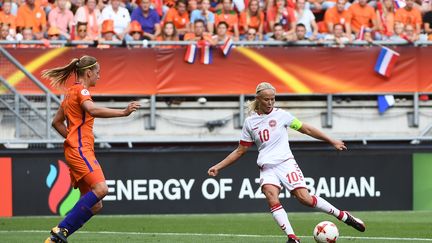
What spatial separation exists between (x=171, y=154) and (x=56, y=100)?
2.47 meters

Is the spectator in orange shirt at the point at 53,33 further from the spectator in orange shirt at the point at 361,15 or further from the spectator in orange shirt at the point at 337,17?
the spectator in orange shirt at the point at 361,15

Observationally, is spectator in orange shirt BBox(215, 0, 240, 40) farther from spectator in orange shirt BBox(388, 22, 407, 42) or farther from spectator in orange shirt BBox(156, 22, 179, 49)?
spectator in orange shirt BBox(388, 22, 407, 42)

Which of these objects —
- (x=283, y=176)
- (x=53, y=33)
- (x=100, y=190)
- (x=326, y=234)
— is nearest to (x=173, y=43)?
(x=53, y=33)

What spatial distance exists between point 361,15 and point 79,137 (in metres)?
11.9

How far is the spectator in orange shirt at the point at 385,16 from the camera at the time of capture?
866 inches

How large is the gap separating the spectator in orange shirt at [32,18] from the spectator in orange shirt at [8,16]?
0.11 m

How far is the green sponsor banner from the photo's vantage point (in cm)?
1931

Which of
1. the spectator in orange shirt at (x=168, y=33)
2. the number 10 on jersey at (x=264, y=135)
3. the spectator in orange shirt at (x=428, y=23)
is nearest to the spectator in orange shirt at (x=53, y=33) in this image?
the spectator in orange shirt at (x=168, y=33)

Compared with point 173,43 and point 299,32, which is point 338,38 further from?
point 173,43

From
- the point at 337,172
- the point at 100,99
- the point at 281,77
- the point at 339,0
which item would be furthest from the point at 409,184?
the point at 100,99

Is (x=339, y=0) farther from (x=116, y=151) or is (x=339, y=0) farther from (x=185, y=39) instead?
(x=116, y=151)

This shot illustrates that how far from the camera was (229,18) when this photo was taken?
70.8ft

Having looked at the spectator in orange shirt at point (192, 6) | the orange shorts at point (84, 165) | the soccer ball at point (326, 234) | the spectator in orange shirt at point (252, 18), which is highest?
the spectator in orange shirt at point (192, 6)

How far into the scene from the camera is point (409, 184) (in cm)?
1933
